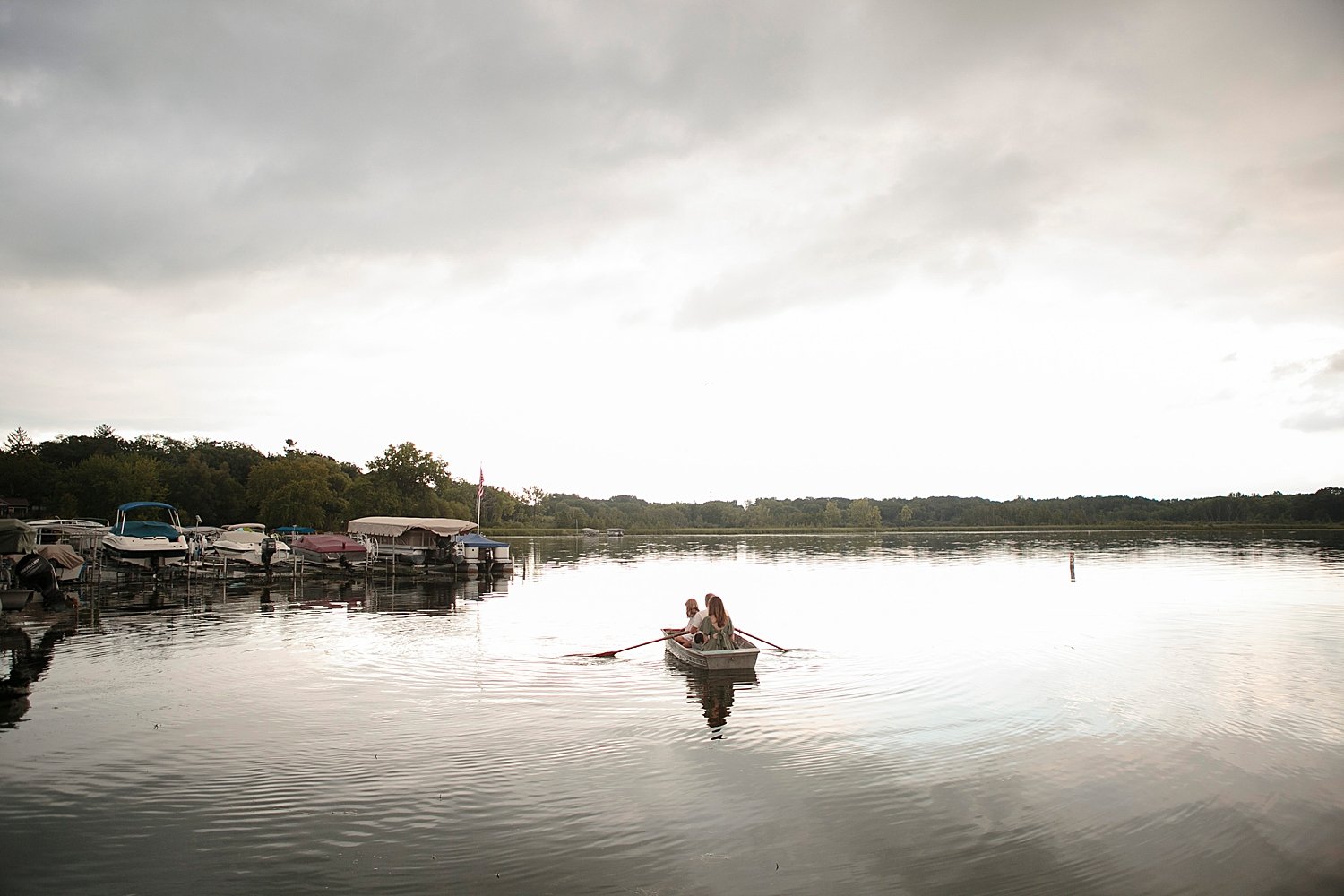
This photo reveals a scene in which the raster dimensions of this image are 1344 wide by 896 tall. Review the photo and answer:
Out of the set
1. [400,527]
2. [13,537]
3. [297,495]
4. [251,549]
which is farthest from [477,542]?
[297,495]

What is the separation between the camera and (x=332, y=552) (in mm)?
47656

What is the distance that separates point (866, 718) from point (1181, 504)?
18731cm

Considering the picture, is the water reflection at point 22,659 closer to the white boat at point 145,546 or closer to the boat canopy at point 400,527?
the white boat at point 145,546

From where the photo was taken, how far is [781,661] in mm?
20906

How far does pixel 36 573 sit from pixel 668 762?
89.6ft

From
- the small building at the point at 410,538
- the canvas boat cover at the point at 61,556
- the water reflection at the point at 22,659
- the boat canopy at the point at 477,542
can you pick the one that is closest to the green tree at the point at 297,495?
the small building at the point at 410,538

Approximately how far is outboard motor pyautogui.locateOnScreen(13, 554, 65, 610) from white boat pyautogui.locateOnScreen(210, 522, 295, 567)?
16.6 metres

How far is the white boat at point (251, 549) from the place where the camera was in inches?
1805

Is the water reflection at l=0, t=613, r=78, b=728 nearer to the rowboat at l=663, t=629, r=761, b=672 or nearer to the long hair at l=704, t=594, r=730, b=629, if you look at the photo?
the rowboat at l=663, t=629, r=761, b=672

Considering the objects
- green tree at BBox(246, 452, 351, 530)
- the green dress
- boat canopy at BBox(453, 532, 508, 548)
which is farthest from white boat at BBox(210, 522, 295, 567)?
green tree at BBox(246, 452, 351, 530)

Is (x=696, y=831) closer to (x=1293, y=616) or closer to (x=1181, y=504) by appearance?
(x=1293, y=616)

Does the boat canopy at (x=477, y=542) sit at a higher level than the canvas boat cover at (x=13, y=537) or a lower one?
lower

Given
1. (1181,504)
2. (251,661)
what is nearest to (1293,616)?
(251,661)

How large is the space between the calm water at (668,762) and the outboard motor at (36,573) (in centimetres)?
341
